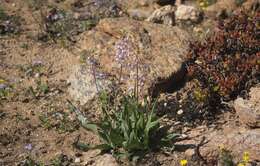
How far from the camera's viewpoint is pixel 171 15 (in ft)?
32.9

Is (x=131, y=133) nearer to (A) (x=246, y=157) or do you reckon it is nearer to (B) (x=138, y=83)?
(B) (x=138, y=83)

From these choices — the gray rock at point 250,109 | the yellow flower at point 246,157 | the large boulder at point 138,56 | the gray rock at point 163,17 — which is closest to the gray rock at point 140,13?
the gray rock at point 163,17

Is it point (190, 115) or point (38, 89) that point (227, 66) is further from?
point (38, 89)

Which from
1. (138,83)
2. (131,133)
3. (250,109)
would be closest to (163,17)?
(138,83)

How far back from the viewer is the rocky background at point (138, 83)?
677 centimetres

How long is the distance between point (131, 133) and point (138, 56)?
1.78 metres

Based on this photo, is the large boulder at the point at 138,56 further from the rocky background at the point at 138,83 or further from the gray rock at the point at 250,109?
the gray rock at the point at 250,109

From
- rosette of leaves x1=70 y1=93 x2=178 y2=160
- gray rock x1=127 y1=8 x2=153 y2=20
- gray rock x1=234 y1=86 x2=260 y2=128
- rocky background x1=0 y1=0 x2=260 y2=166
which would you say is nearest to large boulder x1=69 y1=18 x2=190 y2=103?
rocky background x1=0 y1=0 x2=260 y2=166

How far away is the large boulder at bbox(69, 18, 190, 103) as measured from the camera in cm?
763

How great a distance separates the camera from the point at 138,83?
7562 mm

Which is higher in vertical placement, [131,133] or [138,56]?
[138,56]

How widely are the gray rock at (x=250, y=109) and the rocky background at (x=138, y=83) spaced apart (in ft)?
0.05

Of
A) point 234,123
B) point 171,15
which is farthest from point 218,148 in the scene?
point 171,15

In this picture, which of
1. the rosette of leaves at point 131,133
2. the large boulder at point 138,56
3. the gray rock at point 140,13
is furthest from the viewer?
the gray rock at point 140,13
